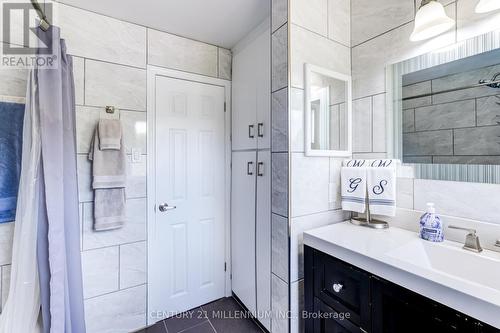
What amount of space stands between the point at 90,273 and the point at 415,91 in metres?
2.44

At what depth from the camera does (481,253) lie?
1006mm

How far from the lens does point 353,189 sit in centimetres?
147

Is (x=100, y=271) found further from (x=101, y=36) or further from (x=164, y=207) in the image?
(x=101, y=36)

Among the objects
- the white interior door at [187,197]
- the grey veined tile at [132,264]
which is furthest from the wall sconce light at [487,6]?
the grey veined tile at [132,264]

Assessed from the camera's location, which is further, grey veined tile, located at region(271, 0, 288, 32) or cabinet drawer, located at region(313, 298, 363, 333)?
grey veined tile, located at region(271, 0, 288, 32)

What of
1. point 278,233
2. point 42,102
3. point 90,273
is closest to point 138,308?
point 90,273

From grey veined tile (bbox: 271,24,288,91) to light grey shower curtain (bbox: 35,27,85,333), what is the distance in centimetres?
116

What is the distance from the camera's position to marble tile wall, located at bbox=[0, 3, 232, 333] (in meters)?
1.62

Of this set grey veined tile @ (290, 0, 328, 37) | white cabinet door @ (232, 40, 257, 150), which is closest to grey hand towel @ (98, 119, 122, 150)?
white cabinet door @ (232, 40, 257, 150)

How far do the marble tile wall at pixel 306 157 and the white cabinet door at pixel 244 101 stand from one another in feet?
1.91

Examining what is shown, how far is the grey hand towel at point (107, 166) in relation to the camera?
62.8 inches

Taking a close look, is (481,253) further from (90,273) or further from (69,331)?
(90,273)

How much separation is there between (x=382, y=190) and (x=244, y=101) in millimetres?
1302

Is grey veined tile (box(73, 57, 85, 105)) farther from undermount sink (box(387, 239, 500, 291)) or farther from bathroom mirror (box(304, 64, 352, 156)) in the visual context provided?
undermount sink (box(387, 239, 500, 291))
